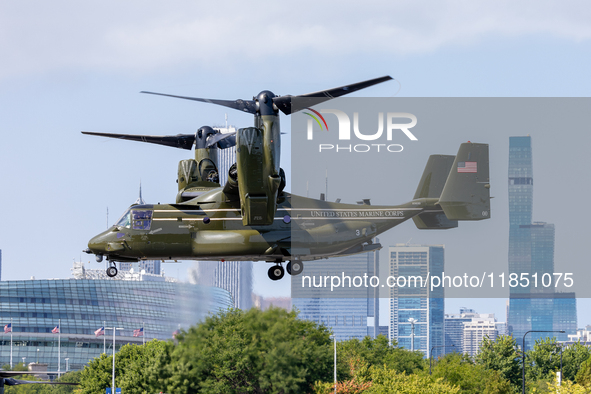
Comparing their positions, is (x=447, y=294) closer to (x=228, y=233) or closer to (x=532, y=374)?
(x=228, y=233)

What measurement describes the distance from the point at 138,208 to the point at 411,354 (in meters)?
A: 120

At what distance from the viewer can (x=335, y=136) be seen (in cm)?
6325

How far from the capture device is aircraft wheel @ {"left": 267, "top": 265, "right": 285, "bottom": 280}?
209 ft

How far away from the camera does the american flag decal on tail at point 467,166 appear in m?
64.0

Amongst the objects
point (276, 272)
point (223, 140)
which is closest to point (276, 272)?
point (276, 272)

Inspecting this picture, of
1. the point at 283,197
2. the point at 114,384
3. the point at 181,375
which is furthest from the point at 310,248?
the point at 114,384

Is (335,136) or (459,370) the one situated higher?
(335,136)

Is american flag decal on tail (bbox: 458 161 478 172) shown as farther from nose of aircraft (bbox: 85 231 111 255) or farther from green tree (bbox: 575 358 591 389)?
green tree (bbox: 575 358 591 389)

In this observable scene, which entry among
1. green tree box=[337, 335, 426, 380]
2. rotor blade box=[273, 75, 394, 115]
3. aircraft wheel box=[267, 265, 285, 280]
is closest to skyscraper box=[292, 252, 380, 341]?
aircraft wheel box=[267, 265, 285, 280]

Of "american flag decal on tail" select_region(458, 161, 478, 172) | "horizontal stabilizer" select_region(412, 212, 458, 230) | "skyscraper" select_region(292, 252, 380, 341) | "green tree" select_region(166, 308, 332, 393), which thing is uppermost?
"american flag decal on tail" select_region(458, 161, 478, 172)

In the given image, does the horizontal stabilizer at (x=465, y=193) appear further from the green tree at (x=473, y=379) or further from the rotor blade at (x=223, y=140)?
the green tree at (x=473, y=379)

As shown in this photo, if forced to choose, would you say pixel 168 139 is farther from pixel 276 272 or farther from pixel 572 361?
pixel 572 361

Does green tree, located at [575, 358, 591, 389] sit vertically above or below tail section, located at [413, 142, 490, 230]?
below

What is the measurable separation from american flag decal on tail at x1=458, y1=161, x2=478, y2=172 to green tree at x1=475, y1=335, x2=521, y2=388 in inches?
3077
